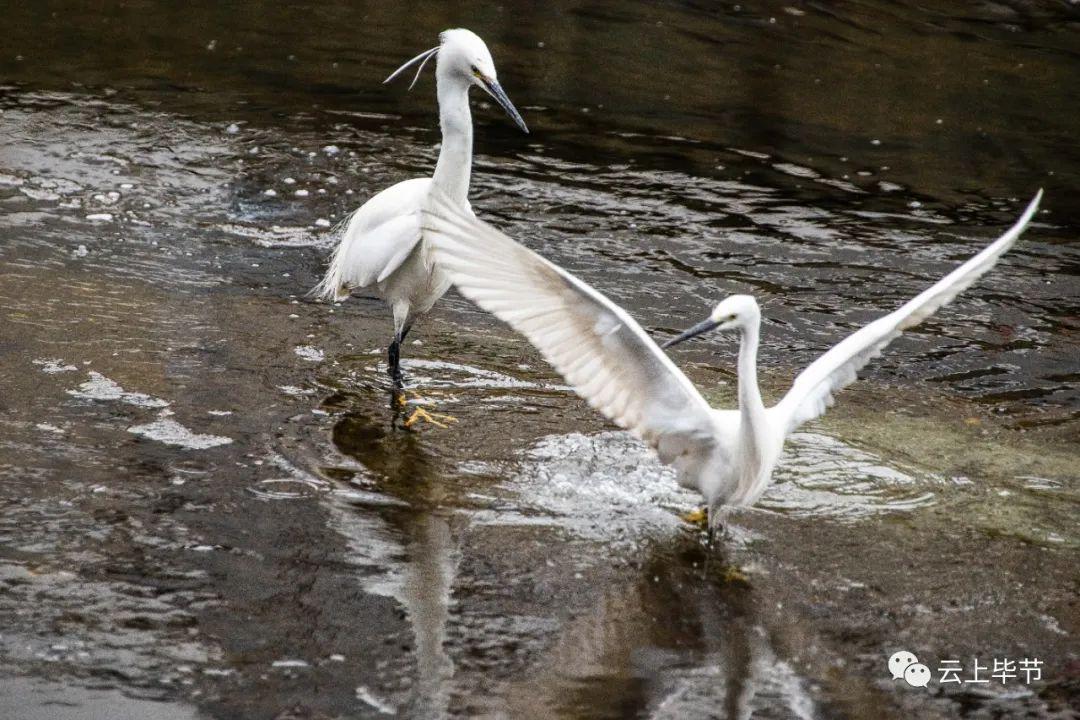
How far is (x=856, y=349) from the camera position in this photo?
4586 millimetres

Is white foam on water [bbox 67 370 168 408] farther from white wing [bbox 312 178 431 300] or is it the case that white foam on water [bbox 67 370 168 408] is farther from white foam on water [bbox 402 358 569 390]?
white foam on water [bbox 402 358 569 390]

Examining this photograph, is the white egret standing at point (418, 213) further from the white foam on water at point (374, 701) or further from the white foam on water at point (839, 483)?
the white foam on water at point (374, 701)

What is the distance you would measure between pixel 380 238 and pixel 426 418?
90 centimetres

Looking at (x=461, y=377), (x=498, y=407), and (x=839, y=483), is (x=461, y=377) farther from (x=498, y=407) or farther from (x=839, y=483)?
(x=839, y=483)

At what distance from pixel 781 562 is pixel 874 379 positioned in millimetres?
2318

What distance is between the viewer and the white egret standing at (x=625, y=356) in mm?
4105

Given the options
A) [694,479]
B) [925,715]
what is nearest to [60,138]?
[694,479]

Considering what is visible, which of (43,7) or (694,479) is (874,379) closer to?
(694,479)

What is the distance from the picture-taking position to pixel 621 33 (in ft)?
41.9

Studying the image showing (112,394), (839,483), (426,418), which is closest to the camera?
(839,483)

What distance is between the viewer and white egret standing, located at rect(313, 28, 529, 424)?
5.52 meters

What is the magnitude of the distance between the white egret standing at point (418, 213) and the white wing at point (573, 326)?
4.19 ft

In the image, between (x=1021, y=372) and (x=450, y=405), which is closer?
(x=450, y=405)

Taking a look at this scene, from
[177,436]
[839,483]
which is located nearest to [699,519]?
[839,483]
